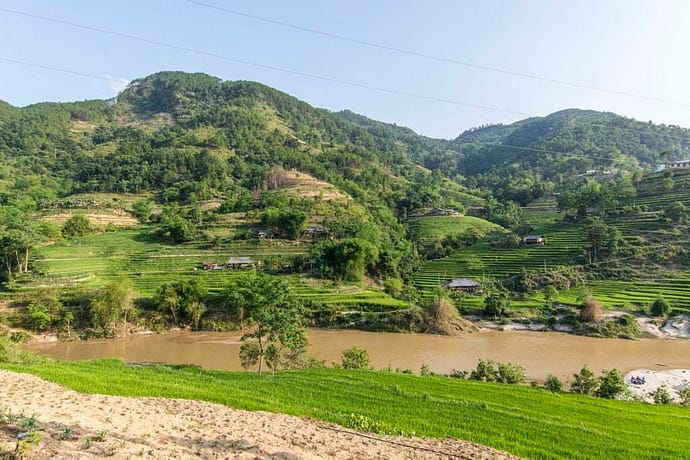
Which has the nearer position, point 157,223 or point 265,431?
point 265,431

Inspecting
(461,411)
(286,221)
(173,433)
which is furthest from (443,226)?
(173,433)

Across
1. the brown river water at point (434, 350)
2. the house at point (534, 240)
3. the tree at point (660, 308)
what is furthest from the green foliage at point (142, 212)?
the tree at point (660, 308)

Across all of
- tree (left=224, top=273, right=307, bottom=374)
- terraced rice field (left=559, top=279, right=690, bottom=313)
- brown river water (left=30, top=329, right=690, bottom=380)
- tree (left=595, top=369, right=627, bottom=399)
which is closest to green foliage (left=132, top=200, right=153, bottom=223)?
brown river water (left=30, top=329, right=690, bottom=380)

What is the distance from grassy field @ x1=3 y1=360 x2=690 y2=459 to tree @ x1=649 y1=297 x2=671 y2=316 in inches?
1212

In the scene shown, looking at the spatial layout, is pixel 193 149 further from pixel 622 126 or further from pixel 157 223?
pixel 622 126

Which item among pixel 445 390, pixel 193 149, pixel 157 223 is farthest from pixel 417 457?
pixel 193 149

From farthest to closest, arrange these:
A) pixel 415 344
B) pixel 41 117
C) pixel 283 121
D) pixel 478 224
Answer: pixel 283 121 → pixel 41 117 → pixel 478 224 → pixel 415 344

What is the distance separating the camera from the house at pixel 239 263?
48.2 m

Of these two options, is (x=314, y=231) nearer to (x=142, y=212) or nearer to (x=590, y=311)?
(x=142, y=212)

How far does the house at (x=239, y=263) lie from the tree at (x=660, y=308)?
44825 mm

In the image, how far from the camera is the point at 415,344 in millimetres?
34375

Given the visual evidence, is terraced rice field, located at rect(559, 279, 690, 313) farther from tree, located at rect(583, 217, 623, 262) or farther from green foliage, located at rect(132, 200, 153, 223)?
green foliage, located at rect(132, 200, 153, 223)

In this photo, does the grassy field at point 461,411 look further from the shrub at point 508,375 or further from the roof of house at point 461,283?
the roof of house at point 461,283

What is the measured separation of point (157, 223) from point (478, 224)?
57.7 m
